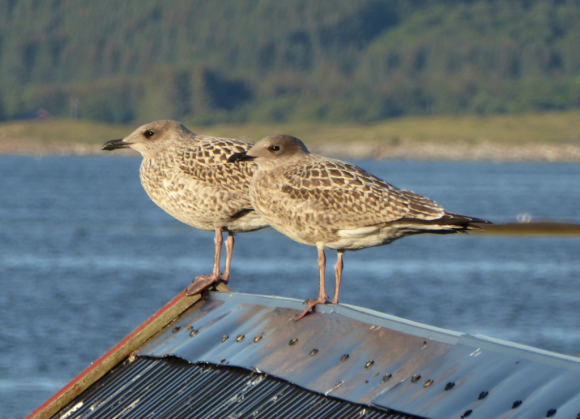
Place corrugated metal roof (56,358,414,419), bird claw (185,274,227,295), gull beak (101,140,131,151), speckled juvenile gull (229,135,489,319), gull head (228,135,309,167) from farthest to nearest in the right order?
gull beak (101,140,131,151), gull head (228,135,309,167), speckled juvenile gull (229,135,489,319), bird claw (185,274,227,295), corrugated metal roof (56,358,414,419)

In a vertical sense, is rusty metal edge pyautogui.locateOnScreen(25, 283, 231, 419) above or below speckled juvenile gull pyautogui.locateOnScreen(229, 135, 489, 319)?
below

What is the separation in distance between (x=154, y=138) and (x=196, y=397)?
4.58 meters

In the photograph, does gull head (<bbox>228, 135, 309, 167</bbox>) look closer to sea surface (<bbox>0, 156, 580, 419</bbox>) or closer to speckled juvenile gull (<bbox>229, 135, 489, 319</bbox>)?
speckled juvenile gull (<bbox>229, 135, 489, 319</bbox>)

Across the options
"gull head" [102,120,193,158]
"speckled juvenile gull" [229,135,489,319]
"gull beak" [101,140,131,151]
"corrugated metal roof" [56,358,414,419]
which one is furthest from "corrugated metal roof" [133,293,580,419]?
"gull beak" [101,140,131,151]

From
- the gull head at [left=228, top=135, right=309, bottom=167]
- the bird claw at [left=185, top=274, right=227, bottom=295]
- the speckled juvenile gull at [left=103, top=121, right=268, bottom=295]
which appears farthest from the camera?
the speckled juvenile gull at [left=103, top=121, right=268, bottom=295]

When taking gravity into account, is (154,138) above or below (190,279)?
above

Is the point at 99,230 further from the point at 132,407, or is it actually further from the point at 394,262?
the point at 132,407

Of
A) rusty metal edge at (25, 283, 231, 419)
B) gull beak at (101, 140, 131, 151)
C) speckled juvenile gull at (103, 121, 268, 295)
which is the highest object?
gull beak at (101, 140, 131, 151)

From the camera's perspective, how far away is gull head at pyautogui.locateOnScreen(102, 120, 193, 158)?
11555 mm

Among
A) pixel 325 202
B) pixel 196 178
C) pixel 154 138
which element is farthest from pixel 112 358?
pixel 154 138

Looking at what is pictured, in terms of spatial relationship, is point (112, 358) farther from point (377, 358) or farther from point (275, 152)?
point (377, 358)

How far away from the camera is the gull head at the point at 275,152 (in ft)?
31.7

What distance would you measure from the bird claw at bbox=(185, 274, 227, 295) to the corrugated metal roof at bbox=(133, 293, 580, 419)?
0.14 meters

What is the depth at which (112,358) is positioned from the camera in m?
8.57
